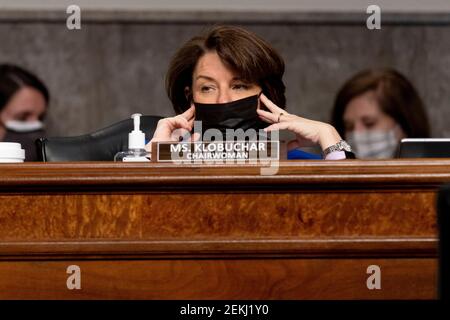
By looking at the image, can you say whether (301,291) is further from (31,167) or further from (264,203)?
(31,167)

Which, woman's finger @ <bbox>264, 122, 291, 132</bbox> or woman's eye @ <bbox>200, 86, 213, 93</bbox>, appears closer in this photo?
woman's finger @ <bbox>264, 122, 291, 132</bbox>

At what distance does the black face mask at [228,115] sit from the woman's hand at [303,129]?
3 cm

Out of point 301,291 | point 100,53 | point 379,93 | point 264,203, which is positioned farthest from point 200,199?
point 100,53

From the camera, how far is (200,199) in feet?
4.47

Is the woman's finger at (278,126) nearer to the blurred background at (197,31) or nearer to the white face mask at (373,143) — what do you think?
the white face mask at (373,143)

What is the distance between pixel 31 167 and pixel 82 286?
21 cm

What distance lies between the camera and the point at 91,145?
221 cm

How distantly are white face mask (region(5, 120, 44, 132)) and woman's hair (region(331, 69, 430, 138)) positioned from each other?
1.26 m

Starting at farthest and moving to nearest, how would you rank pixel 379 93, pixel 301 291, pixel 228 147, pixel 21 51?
pixel 21 51 → pixel 379 93 → pixel 228 147 → pixel 301 291

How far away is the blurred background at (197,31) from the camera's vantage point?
153 inches

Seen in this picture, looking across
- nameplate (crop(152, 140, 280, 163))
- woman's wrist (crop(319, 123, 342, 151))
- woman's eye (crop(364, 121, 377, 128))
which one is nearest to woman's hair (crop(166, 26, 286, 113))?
woman's wrist (crop(319, 123, 342, 151))

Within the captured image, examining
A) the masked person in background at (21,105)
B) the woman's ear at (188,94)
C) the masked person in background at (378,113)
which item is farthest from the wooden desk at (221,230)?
the masked person in background at (21,105)

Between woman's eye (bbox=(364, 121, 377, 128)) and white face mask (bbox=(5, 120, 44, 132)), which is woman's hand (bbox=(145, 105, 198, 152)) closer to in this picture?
woman's eye (bbox=(364, 121, 377, 128))

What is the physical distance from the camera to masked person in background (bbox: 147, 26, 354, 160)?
73.0 inches
